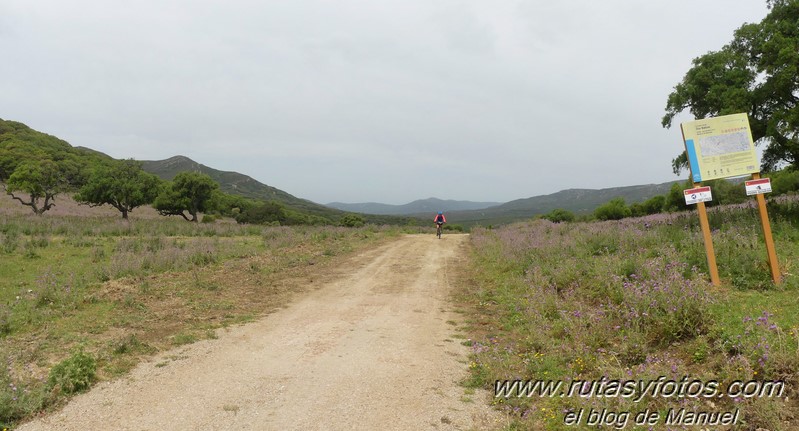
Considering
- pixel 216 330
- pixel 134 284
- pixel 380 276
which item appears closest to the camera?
pixel 216 330

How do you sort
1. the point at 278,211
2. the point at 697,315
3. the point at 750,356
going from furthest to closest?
the point at 278,211 < the point at 697,315 < the point at 750,356

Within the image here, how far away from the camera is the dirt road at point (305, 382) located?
4.27 m

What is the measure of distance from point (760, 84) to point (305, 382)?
15.3m

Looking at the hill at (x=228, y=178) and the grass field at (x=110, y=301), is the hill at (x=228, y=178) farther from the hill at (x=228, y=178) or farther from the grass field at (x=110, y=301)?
the grass field at (x=110, y=301)

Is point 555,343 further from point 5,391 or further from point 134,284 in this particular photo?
point 134,284

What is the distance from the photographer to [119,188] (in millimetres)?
38031

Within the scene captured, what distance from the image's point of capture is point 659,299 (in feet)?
19.2

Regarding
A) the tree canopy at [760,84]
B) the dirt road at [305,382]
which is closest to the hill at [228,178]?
the tree canopy at [760,84]

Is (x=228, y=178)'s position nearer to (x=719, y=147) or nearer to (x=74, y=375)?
(x=74, y=375)

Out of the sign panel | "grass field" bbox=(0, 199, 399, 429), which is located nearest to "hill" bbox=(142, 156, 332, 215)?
"grass field" bbox=(0, 199, 399, 429)

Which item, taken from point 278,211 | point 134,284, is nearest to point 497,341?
point 134,284

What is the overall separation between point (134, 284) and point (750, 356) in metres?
12.3

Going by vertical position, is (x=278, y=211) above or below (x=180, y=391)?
above

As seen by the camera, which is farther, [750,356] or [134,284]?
[134,284]
